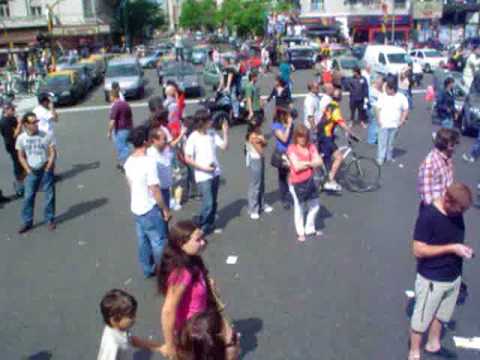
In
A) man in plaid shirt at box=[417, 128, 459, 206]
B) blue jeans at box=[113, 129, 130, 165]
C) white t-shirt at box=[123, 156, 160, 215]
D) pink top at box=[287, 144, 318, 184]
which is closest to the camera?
white t-shirt at box=[123, 156, 160, 215]

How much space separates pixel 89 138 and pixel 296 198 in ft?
32.7

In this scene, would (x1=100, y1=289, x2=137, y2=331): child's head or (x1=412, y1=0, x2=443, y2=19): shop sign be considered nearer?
(x1=100, y1=289, x2=137, y2=331): child's head

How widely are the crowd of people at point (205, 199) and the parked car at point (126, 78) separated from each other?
11955 millimetres

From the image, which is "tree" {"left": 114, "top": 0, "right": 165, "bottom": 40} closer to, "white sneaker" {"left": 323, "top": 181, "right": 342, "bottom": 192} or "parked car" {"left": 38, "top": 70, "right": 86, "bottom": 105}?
"parked car" {"left": 38, "top": 70, "right": 86, "bottom": 105}

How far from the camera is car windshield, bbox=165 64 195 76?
2399 centimetres

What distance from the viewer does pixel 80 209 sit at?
9.19m

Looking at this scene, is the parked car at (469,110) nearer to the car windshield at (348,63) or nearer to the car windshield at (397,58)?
the car windshield at (348,63)

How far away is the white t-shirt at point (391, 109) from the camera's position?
10614 millimetres

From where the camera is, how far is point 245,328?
5238mm

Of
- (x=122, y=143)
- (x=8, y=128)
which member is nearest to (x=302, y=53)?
(x=122, y=143)

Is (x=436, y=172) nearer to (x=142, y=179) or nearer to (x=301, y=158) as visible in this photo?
(x=301, y=158)

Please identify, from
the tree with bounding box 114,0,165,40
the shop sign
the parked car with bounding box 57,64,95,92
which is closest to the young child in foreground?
the parked car with bounding box 57,64,95,92

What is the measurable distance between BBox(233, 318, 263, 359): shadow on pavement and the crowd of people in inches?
43.1

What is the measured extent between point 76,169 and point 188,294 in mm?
9051
